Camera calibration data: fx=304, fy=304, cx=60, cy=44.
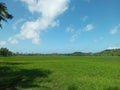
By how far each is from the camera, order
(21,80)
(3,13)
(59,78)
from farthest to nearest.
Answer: (3,13), (59,78), (21,80)

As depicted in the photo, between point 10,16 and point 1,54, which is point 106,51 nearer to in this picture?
point 1,54

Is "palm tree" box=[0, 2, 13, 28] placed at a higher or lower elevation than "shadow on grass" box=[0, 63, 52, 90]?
higher

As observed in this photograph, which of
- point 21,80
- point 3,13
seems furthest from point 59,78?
point 3,13

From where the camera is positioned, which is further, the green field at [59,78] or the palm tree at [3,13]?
the palm tree at [3,13]

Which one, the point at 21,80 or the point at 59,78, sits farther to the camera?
the point at 59,78

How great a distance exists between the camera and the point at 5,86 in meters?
20.7

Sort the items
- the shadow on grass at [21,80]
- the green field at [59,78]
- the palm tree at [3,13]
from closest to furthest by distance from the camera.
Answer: the green field at [59,78]
the shadow on grass at [21,80]
the palm tree at [3,13]

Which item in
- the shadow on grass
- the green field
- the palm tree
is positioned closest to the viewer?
the green field

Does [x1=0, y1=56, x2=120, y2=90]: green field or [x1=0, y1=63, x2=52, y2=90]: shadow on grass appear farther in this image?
[x1=0, y1=63, x2=52, y2=90]: shadow on grass

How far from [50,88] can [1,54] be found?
126670 mm

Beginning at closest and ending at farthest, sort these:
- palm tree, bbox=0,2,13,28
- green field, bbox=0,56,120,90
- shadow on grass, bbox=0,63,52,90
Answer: green field, bbox=0,56,120,90, shadow on grass, bbox=0,63,52,90, palm tree, bbox=0,2,13,28

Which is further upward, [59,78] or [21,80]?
[59,78]

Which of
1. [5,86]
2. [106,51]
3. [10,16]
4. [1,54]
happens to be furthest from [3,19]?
[106,51]

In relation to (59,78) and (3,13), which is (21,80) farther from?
(3,13)
